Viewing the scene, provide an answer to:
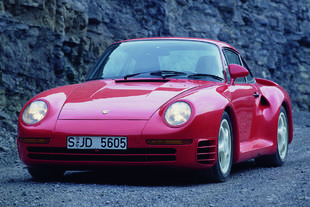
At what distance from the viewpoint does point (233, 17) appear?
22.5 m

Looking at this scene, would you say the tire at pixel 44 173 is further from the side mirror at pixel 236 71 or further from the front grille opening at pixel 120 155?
the side mirror at pixel 236 71

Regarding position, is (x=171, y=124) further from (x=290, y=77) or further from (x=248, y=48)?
(x=290, y=77)

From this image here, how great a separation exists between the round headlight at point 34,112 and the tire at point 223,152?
4.87 feet

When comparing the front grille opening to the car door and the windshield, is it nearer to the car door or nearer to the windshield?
the car door

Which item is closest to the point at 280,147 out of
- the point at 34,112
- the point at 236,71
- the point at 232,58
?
the point at 232,58

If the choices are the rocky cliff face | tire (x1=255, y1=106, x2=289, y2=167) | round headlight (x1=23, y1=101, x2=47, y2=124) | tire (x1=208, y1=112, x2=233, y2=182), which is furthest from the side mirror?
the rocky cliff face

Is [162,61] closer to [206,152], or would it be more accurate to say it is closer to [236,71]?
[236,71]

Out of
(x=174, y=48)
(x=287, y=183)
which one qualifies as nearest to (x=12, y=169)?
(x=174, y=48)

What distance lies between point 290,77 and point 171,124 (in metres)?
21.6

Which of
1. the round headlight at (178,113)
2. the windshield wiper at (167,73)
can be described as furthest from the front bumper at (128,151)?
the windshield wiper at (167,73)

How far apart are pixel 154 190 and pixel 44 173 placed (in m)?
1.23

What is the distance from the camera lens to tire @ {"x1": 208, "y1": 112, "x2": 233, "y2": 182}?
4.80 metres

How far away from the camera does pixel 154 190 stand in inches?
171

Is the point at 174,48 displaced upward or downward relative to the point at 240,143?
upward
